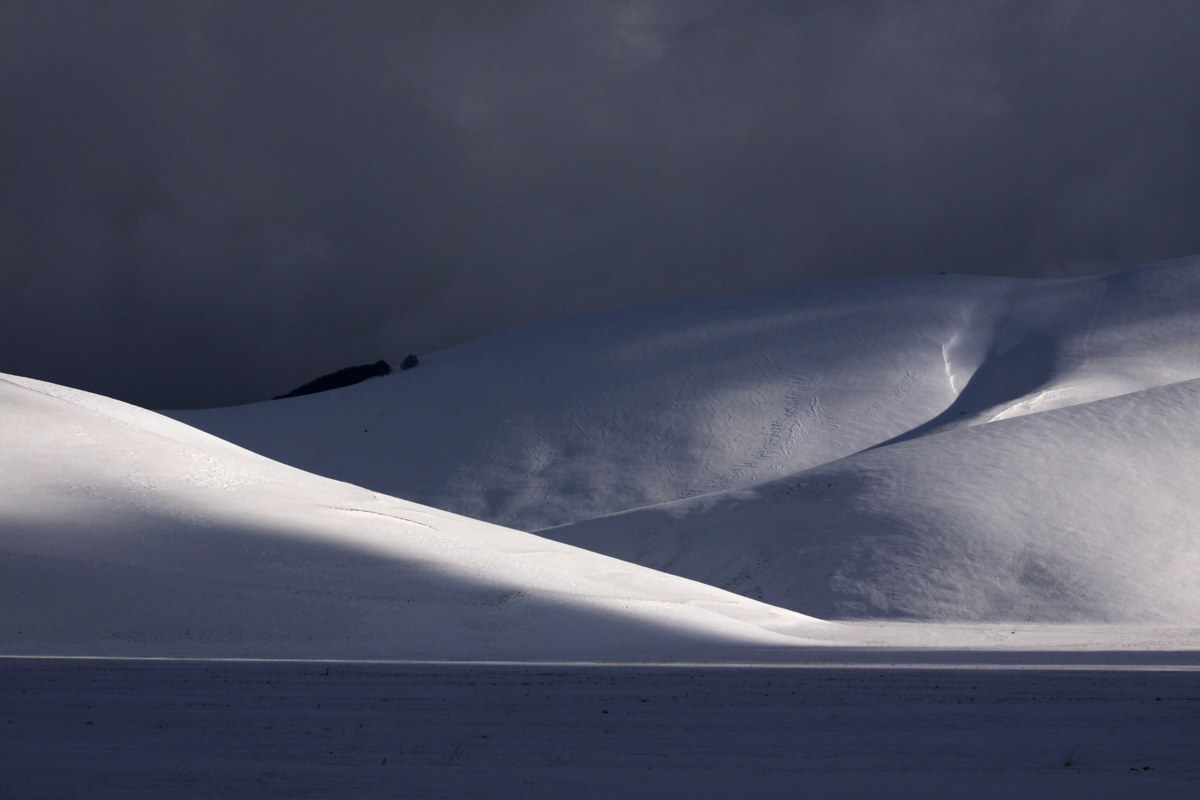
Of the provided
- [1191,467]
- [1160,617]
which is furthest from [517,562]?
[1191,467]

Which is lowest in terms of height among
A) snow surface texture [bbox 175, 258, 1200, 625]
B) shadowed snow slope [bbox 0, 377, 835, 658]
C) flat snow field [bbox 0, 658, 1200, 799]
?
flat snow field [bbox 0, 658, 1200, 799]

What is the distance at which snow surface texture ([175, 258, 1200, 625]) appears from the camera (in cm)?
3569

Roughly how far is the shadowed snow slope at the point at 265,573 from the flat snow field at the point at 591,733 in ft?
14.0

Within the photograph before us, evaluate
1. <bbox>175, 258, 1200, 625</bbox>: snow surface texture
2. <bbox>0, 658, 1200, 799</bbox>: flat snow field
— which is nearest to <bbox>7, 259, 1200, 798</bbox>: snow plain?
<bbox>0, 658, 1200, 799</bbox>: flat snow field

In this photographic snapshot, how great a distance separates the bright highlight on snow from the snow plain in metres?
0.15

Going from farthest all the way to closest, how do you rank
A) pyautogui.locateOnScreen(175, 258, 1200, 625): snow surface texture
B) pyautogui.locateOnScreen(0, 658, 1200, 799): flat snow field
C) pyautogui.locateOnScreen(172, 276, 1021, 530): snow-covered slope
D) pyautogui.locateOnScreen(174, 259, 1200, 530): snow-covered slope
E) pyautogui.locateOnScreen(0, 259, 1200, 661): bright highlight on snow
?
pyautogui.locateOnScreen(172, 276, 1021, 530): snow-covered slope < pyautogui.locateOnScreen(174, 259, 1200, 530): snow-covered slope < pyautogui.locateOnScreen(175, 258, 1200, 625): snow surface texture < pyautogui.locateOnScreen(0, 259, 1200, 661): bright highlight on snow < pyautogui.locateOnScreen(0, 658, 1200, 799): flat snow field

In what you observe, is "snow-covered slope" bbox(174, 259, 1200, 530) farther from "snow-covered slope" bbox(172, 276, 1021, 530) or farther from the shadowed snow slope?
the shadowed snow slope

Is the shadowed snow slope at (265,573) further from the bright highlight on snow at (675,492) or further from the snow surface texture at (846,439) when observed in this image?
the snow surface texture at (846,439)

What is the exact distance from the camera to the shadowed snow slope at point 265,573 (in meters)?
19.2

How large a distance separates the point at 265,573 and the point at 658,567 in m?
18.5

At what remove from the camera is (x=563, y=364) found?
209ft

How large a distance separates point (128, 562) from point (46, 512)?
3088 mm

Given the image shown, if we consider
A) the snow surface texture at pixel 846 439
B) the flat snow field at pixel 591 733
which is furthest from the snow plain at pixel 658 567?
the snow surface texture at pixel 846 439

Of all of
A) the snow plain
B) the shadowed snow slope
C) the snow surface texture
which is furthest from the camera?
the snow surface texture
